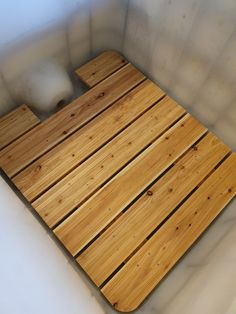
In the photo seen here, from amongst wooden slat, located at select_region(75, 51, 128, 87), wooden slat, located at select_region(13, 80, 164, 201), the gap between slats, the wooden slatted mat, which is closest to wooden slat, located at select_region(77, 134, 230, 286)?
the wooden slatted mat

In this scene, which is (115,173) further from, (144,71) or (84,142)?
(144,71)

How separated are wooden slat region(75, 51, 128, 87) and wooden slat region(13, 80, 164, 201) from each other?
0.12 metres

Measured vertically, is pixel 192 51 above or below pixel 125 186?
above

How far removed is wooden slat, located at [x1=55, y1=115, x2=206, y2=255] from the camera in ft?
2.69

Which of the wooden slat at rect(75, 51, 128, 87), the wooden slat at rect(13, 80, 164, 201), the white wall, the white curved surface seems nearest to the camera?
the white curved surface

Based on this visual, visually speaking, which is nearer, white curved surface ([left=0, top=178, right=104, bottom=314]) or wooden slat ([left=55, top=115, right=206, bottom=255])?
white curved surface ([left=0, top=178, right=104, bottom=314])

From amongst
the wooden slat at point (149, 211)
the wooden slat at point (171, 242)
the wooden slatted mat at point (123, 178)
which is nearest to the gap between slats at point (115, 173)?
the wooden slatted mat at point (123, 178)

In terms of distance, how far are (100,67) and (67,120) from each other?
0.25 meters

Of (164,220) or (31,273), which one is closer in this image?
(31,273)

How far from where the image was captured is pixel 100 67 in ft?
3.49

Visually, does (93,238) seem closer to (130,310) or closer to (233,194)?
(130,310)

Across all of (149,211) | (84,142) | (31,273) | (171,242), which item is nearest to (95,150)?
(84,142)

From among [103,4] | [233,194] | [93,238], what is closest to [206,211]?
[233,194]

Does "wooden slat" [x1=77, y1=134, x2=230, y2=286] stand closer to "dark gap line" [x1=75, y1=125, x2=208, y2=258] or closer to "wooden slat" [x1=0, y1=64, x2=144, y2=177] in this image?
"dark gap line" [x1=75, y1=125, x2=208, y2=258]
